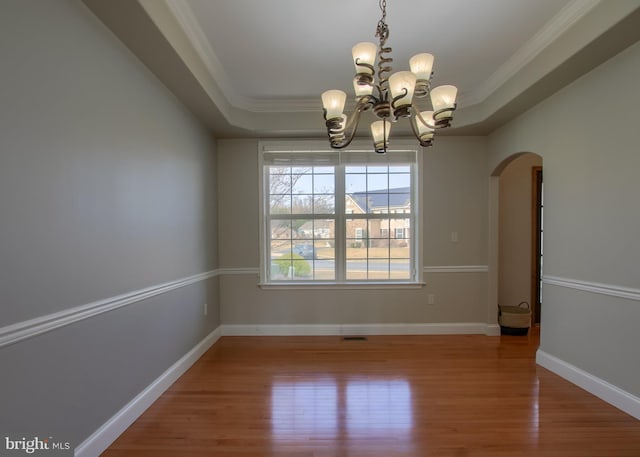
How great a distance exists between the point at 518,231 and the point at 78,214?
→ 183 inches

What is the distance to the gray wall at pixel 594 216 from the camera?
2.10 meters

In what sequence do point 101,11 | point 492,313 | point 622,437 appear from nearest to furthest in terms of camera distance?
point 101,11 → point 622,437 → point 492,313

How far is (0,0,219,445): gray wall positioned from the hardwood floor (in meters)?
0.48

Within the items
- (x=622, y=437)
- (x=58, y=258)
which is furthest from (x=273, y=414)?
(x=622, y=437)

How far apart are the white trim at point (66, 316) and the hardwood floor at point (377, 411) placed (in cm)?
82

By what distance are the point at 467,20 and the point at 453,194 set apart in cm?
207

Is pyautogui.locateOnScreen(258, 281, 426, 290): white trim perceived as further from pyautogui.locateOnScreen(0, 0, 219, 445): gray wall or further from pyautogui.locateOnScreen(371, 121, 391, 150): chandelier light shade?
pyautogui.locateOnScreen(371, 121, 391, 150): chandelier light shade

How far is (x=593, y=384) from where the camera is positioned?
7.72ft

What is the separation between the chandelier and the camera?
169cm

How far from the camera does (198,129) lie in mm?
3246

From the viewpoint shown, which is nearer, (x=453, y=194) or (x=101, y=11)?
(x=101, y=11)

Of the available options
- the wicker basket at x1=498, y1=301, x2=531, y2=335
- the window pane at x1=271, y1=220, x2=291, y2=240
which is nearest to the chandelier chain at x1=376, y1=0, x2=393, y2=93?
the window pane at x1=271, y1=220, x2=291, y2=240

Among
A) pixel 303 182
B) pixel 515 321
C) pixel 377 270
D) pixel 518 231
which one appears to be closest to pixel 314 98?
pixel 303 182

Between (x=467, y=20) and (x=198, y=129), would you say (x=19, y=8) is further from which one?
(x=467, y=20)
